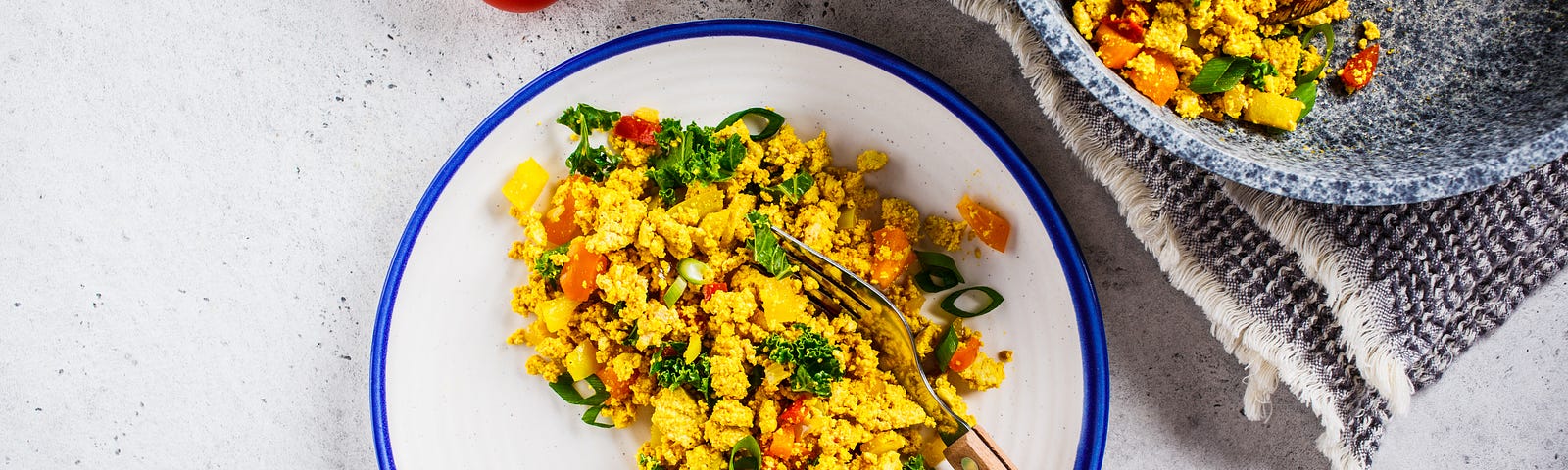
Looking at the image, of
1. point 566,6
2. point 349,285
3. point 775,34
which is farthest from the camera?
point 349,285

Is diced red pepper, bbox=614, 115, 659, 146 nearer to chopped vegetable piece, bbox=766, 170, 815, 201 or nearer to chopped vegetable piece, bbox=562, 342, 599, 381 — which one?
chopped vegetable piece, bbox=766, 170, 815, 201

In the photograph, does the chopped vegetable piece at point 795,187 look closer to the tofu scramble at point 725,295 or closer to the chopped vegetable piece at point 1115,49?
the tofu scramble at point 725,295

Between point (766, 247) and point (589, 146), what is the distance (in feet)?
1.06

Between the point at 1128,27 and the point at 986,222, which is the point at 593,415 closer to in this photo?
the point at 986,222

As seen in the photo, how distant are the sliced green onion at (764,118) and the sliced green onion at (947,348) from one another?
1.34 feet


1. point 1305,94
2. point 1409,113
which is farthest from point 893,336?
point 1409,113

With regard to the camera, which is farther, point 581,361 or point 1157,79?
point 581,361

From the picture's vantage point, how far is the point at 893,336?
1.38 m

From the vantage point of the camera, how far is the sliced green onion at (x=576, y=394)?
1.45m

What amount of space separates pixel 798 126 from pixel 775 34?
154 mm

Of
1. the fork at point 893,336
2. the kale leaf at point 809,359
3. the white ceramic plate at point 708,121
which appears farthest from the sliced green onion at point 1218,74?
the kale leaf at point 809,359

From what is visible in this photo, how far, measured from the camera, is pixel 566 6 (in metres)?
1.51

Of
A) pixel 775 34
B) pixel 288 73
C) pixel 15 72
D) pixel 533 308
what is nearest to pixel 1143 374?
pixel 775 34

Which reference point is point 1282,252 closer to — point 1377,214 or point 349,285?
point 1377,214
